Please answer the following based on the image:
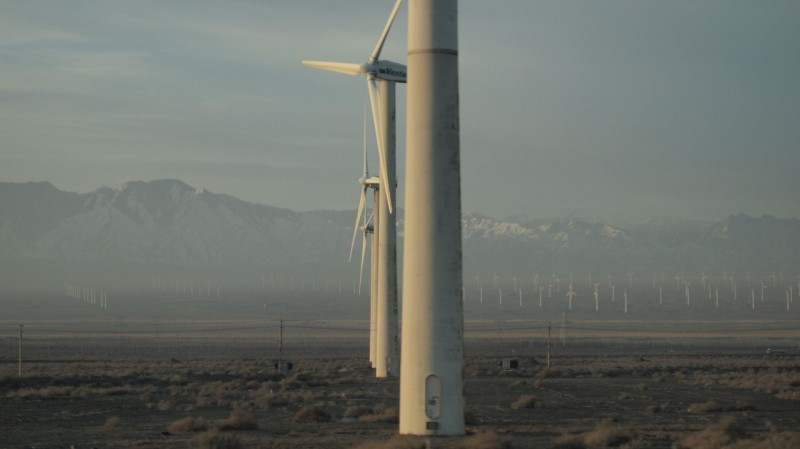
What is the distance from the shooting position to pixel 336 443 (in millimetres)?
29766

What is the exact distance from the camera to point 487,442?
2684cm

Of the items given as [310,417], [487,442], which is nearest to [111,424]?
[310,417]

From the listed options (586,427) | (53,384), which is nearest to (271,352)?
(53,384)

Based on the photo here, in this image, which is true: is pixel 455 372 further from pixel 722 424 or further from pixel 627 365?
pixel 627 365

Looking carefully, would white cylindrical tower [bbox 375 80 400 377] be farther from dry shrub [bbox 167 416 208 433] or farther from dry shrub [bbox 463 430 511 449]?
dry shrub [bbox 463 430 511 449]

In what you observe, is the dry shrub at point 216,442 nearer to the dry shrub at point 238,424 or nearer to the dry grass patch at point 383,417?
the dry shrub at point 238,424

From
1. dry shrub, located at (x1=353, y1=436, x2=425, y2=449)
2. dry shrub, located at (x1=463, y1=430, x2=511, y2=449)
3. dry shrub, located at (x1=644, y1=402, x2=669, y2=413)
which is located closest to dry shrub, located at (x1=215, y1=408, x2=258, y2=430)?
dry shrub, located at (x1=353, y1=436, x2=425, y2=449)

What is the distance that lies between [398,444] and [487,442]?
86.1 inches

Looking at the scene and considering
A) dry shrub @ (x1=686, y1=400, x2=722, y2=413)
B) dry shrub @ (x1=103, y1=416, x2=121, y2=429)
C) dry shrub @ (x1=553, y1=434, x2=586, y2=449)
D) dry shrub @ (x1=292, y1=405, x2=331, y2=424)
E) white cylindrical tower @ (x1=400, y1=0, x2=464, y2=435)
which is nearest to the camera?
white cylindrical tower @ (x1=400, y1=0, x2=464, y2=435)

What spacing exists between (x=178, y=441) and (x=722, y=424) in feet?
47.3

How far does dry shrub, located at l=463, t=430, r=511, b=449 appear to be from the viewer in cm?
2659

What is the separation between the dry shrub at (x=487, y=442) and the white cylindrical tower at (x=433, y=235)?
1.05 meters

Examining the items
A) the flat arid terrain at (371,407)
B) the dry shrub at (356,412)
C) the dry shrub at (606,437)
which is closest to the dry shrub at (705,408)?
the flat arid terrain at (371,407)

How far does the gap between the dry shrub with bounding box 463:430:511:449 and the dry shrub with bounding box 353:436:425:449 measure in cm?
110
